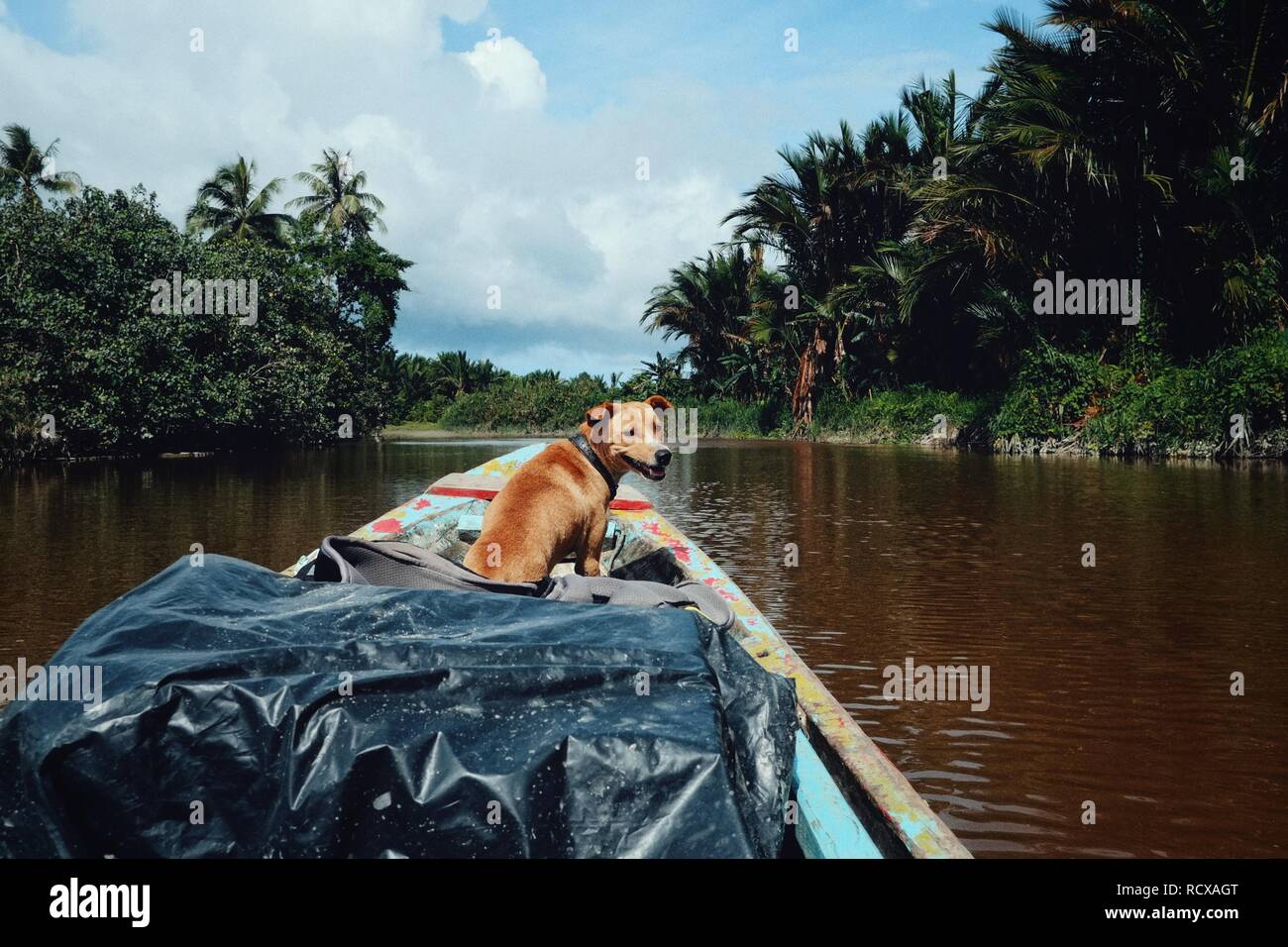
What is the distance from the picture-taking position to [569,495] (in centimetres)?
439

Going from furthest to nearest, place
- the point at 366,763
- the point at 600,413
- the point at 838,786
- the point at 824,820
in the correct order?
1. the point at 600,413
2. the point at 838,786
3. the point at 824,820
4. the point at 366,763

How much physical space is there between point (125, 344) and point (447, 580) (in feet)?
64.9

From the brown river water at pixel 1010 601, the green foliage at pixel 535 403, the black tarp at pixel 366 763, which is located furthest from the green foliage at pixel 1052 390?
the green foliage at pixel 535 403

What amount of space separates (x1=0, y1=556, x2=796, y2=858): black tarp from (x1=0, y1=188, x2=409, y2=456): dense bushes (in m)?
20.0

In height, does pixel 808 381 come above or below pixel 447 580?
above

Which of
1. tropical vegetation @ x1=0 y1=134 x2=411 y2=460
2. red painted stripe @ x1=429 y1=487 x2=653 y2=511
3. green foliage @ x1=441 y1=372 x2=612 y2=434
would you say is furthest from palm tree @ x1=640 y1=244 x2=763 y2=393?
red painted stripe @ x1=429 y1=487 x2=653 y2=511

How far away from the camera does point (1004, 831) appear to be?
3.05 meters

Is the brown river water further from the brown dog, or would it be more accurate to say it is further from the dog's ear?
the dog's ear

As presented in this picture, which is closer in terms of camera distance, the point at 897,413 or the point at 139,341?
the point at 139,341

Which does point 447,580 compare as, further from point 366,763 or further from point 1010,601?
point 1010,601

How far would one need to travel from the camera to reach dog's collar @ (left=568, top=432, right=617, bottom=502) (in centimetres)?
471

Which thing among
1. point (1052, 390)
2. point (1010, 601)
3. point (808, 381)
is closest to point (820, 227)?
point (808, 381)
